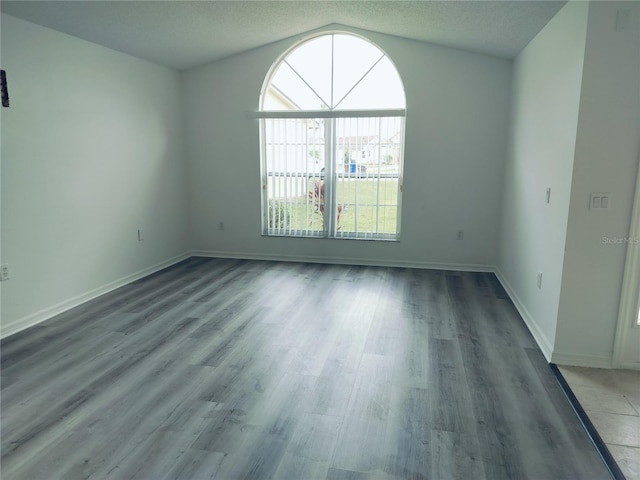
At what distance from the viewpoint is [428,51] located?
4.80m

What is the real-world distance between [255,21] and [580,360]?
13.1 ft

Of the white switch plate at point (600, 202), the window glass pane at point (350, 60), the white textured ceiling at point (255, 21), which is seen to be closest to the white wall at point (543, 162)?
the white switch plate at point (600, 202)

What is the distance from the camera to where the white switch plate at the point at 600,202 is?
2.59 m

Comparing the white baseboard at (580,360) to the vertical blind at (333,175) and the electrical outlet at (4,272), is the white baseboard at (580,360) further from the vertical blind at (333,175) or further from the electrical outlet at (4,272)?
the electrical outlet at (4,272)

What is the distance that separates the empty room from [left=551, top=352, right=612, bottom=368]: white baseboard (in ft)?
0.06

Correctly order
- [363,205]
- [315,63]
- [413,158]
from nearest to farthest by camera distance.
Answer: [413,158], [315,63], [363,205]

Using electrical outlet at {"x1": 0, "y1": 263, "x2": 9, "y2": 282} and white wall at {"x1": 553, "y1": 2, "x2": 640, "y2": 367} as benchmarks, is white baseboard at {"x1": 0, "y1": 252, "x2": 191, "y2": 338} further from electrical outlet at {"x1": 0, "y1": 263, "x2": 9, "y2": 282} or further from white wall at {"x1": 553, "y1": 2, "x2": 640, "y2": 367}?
white wall at {"x1": 553, "y1": 2, "x2": 640, "y2": 367}

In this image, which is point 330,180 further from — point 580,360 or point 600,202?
point 580,360

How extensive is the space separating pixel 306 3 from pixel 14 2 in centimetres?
232

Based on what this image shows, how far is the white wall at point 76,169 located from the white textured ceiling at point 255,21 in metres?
0.23

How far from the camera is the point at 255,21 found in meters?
4.16

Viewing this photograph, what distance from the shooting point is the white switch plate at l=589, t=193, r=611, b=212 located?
8.48 ft

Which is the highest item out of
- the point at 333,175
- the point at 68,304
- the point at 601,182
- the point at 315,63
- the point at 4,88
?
the point at 315,63

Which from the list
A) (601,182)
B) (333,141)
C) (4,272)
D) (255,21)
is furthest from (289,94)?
(601,182)
